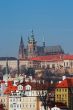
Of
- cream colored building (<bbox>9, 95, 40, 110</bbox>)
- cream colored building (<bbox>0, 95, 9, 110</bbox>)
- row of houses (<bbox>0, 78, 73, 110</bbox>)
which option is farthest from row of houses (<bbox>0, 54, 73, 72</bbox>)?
cream colored building (<bbox>9, 95, 40, 110</bbox>)

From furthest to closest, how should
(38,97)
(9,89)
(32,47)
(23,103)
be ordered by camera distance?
1. (32,47)
2. (9,89)
3. (23,103)
4. (38,97)

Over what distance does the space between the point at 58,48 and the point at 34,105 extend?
125 metres

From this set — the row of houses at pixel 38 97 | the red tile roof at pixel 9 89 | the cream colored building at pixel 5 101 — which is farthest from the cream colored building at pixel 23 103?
the red tile roof at pixel 9 89

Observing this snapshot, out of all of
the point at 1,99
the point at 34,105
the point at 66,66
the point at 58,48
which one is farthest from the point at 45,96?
the point at 58,48

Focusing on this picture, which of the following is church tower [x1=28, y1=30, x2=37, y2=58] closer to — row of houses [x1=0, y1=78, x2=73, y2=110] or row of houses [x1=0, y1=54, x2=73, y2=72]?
row of houses [x1=0, y1=54, x2=73, y2=72]

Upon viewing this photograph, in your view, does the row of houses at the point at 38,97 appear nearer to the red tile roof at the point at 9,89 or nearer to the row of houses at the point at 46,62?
the red tile roof at the point at 9,89

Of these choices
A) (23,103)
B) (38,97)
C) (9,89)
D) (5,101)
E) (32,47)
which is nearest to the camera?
(38,97)

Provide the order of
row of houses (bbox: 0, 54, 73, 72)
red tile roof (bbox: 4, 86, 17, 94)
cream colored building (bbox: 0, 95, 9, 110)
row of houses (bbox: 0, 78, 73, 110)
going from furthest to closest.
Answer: row of houses (bbox: 0, 54, 73, 72) < red tile roof (bbox: 4, 86, 17, 94) < cream colored building (bbox: 0, 95, 9, 110) < row of houses (bbox: 0, 78, 73, 110)

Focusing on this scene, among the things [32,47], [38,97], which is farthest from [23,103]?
[32,47]

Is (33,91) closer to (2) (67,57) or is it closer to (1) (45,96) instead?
(1) (45,96)

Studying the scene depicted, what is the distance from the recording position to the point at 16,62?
540 feet

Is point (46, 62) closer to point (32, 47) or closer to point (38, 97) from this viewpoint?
point (32, 47)

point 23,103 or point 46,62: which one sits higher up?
point 46,62

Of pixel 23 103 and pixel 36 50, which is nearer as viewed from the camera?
pixel 23 103
